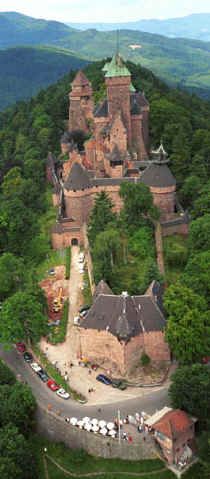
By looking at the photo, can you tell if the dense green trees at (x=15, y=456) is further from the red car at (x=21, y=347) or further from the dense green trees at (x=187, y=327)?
the dense green trees at (x=187, y=327)

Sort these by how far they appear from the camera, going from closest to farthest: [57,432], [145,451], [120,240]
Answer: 1. [145,451]
2. [57,432]
3. [120,240]

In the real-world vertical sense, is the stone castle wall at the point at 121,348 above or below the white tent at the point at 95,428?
above

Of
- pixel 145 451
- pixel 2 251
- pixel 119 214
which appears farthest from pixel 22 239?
pixel 145 451

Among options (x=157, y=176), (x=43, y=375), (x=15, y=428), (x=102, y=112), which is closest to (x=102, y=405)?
(x=43, y=375)

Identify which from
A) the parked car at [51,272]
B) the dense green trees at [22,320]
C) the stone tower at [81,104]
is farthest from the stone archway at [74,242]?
the stone tower at [81,104]

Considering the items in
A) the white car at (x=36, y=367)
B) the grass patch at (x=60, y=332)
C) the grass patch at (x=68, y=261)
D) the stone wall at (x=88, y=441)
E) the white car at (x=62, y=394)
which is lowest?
the stone wall at (x=88, y=441)

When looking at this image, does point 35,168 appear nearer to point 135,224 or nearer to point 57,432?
point 135,224

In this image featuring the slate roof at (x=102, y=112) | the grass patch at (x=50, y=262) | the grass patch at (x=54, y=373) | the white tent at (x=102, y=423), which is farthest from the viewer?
the slate roof at (x=102, y=112)
